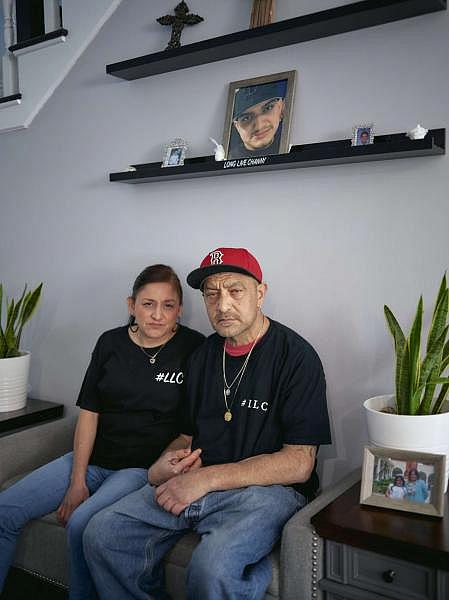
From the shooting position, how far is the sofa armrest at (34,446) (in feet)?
8.46

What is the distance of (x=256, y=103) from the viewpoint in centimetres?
250

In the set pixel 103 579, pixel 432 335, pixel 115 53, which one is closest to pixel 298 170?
pixel 432 335

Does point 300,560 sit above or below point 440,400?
below

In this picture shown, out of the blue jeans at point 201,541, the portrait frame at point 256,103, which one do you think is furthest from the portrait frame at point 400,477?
the portrait frame at point 256,103

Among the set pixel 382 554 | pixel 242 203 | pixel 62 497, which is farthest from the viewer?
pixel 242 203

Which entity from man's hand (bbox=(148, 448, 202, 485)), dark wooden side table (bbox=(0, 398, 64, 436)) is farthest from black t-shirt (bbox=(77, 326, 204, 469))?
dark wooden side table (bbox=(0, 398, 64, 436))

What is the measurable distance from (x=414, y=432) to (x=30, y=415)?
6.03 ft

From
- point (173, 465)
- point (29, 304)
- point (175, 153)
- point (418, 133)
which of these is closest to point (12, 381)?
point (29, 304)

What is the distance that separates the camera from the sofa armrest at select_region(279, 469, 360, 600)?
1.72 m

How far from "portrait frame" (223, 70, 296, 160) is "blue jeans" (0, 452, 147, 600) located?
1.31 m

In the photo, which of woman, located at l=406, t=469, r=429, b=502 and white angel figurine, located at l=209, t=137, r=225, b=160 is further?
white angel figurine, located at l=209, t=137, r=225, b=160

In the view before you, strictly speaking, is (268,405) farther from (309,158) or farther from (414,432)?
(309,158)

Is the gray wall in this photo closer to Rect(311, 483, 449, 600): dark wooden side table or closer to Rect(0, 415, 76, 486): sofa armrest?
Rect(0, 415, 76, 486): sofa armrest

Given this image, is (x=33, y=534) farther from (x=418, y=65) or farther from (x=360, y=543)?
(x=418, y=65)
